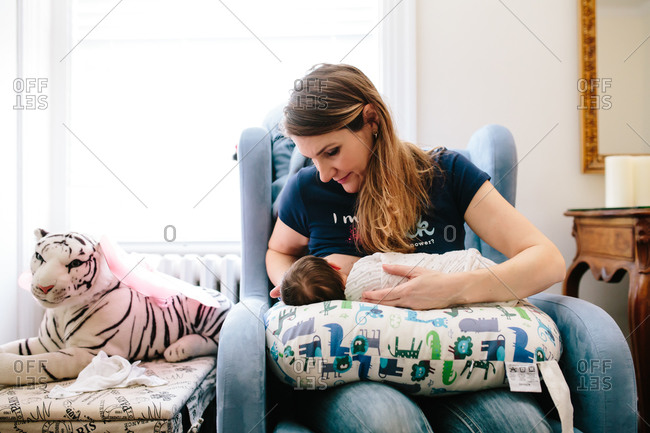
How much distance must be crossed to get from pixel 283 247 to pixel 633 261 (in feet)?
3.57

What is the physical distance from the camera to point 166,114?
2051 millimetres

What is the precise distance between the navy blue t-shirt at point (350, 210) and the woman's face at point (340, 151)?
0.08 m

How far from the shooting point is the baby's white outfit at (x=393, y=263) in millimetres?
997

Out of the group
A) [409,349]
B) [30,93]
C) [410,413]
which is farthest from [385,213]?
[30,93]

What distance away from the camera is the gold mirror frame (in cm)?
178

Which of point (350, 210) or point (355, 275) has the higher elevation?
point (350, 210)

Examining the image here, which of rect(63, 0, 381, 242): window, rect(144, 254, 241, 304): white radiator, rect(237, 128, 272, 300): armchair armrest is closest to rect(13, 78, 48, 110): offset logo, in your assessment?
rect(63, 0, 381, 242): window

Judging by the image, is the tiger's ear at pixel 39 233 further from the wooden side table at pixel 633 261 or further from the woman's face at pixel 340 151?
the wooden side table at pixel 633 261

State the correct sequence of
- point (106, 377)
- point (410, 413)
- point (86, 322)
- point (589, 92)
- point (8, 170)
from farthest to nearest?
point (589, 92) → point (8, 170) → point (86, 322) → point (106, 377) → point (410, 413)

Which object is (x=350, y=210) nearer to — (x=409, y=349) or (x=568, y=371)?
(x=409, y=349)

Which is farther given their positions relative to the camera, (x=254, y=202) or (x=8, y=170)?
(x=8, y=170)

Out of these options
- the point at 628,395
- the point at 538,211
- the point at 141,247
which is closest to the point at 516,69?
the point at 538,211

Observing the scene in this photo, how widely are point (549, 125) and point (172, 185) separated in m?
1.61

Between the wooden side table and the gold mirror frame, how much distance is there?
0.31m
